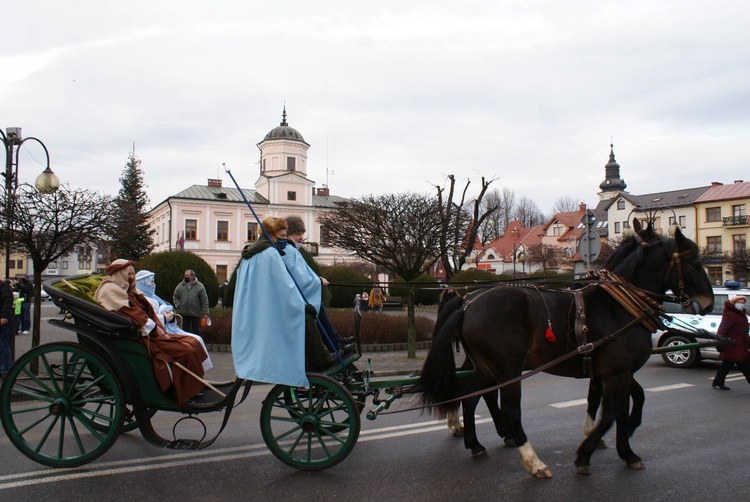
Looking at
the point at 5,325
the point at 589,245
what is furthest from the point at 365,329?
the point at 5,325

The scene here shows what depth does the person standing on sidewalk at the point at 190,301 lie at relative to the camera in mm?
12781

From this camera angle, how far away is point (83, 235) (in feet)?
33.3

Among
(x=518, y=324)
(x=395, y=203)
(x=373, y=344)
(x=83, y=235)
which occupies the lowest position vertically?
(x=373, y=344)

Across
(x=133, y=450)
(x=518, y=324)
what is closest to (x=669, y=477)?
(x=518, y=324)

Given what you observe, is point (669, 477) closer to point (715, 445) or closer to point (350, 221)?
point (715, 445)

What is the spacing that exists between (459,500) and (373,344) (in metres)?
10.6

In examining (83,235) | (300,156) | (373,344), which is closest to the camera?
(83,235)

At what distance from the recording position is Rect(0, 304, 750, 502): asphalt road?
4.59 metres

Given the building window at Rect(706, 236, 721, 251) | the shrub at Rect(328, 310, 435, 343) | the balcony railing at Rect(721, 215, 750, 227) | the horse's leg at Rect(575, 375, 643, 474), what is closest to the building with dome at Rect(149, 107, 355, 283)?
the building window at Rect(706, 236, 721, 251)

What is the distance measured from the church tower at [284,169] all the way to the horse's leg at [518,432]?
6001 cm

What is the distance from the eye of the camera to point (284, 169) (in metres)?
65.1

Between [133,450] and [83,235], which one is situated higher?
[83,235]

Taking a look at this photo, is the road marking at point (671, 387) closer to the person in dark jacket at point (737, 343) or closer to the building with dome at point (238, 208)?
the person in dark jacket at point (737, 343)

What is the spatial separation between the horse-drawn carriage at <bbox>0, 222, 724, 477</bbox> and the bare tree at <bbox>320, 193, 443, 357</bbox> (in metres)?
9.06
